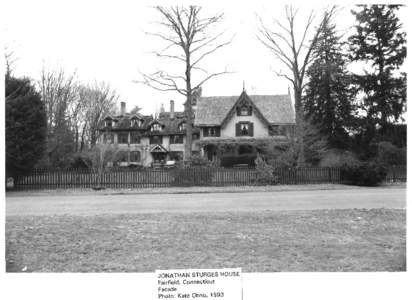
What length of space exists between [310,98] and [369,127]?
10665 millimetres

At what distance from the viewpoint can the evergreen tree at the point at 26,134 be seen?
1126cm

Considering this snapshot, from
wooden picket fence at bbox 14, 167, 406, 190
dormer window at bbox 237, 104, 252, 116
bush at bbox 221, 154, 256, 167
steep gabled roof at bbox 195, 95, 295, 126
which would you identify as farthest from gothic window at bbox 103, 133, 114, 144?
dormer window at bbox 237, 104, 252, 116

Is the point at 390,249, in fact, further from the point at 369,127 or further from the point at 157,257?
the point at 369,127

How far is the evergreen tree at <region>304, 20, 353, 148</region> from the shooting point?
30.9 m

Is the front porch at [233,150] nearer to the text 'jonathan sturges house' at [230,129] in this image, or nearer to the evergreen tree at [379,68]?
the text 'jonathan sturges house' at [230,129]

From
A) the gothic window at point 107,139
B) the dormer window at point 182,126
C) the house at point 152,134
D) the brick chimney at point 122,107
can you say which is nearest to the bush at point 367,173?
the gothic window at point 107,139

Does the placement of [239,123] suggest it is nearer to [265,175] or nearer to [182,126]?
[182,126]

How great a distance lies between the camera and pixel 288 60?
22.2 meters

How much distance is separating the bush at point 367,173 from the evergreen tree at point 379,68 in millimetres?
4948

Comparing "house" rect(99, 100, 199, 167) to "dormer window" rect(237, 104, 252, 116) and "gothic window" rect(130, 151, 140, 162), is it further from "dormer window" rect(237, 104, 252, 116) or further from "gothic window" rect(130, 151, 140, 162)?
"dormer window" rect(237, 104, 252, 116)

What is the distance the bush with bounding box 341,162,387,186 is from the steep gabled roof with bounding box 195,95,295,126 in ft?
60.4

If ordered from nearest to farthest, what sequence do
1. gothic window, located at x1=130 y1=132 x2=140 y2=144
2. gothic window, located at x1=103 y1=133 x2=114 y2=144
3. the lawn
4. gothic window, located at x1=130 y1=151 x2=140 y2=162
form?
the lawn < gothic window, located at x1=103 y1=133 x2=114 y2=144 < gothic window, located at x1=130 y1=151 x2=140 y2=162 < gothic window, located at x1=130 y1=132 x2=140 y2=144

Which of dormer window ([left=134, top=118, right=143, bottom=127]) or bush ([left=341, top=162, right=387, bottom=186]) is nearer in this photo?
bush ([left=341, top=162, right=387, bottom=186])

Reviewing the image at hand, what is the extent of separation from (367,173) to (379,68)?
37.8 feet
